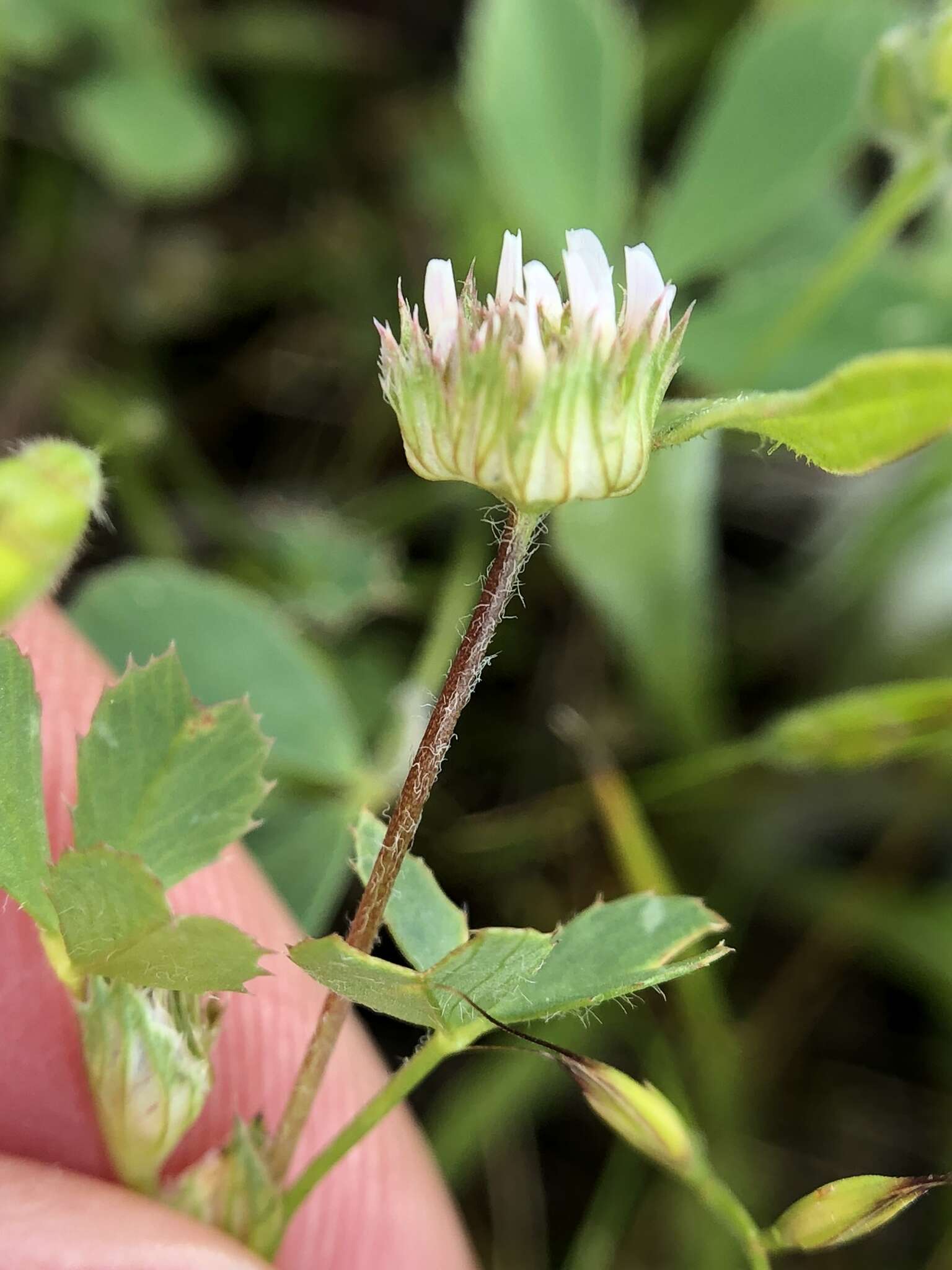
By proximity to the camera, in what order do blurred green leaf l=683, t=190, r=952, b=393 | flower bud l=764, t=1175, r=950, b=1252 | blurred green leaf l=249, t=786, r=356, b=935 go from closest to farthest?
flower bud l=764, t=1175, r=950, b=1252
blurred green leaf l=249, t=786, r=356, b=935
blurred green leaf l=683, t=190, r=952, b=393

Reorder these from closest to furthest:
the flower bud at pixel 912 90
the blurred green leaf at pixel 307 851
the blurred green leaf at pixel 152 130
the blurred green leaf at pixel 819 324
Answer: the flower bud at pixel 912 90 < the blurred green leaf at pixel 307 851 < the blurred green leaf at pixel 819 324 < the blurred green leaf at pixel 152 130

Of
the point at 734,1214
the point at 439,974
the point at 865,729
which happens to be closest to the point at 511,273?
the point at 439,974

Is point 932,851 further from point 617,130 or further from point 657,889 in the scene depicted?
point 617,130

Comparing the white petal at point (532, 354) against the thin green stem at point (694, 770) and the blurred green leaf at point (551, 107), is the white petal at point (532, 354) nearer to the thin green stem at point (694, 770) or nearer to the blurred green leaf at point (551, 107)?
the thin green stem at point (694, 770)

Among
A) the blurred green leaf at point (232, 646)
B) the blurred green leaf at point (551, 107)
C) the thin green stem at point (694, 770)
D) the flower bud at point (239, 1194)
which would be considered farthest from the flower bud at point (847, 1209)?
the blurred green leaf at point (551, 107)

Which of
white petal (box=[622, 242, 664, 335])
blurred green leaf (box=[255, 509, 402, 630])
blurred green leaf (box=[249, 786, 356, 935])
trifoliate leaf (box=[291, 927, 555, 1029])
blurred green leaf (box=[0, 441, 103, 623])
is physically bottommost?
trifoliate leaf (box=[291, 927, 555, 1029])

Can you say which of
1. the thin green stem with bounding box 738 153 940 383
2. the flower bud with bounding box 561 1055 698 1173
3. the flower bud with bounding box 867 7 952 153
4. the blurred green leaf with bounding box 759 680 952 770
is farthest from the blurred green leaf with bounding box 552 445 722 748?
the flower bud with bounding box 561 1055 698 1173

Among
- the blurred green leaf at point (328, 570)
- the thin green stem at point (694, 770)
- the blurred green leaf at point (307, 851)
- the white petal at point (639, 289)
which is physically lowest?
the thin green stem at point (694, 770)

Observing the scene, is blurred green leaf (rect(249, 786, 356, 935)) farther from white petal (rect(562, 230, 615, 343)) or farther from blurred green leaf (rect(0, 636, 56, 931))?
white petal (rect(562, 230, 615, 343))
